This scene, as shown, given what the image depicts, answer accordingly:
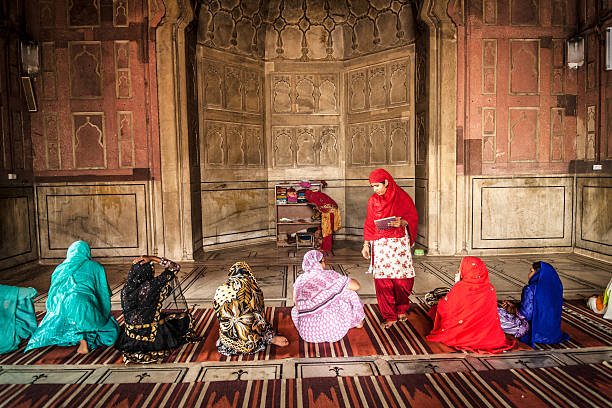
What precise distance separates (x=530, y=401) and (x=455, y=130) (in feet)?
16.2

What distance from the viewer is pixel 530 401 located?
2627 mm

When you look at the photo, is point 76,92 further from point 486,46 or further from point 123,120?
point 486,46

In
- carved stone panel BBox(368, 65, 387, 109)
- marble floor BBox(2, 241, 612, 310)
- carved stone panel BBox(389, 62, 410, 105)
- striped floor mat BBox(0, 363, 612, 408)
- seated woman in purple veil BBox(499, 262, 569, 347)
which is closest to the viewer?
striped floor mat BBox(0, 363, 612, 408)

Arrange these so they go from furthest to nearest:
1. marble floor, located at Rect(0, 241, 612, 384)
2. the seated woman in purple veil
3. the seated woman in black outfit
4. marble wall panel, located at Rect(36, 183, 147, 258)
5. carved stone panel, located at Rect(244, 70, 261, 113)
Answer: carved stone panel, located at Rect(244, 70, 261, 113)
marble wall panel, located at Rect(36, 183, 147, 258)
the seated woman in purple veil
the seated woman in black outfit
marble floor, located at Rect(0, 241, 612, 384)

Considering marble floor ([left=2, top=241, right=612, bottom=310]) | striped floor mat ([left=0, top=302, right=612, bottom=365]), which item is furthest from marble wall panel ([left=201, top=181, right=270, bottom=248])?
striped floor mat ([left=0, top=302, right=612, bottom=365])

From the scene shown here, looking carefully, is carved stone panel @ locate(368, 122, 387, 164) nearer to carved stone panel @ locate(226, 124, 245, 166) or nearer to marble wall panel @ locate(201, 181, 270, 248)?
marble wall panel @ locate(201, 181, 270, 248)

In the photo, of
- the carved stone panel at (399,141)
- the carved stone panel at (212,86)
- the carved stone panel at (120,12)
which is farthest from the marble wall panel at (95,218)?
the carved stone panel at (399,141)

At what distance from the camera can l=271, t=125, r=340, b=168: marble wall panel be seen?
346 inches

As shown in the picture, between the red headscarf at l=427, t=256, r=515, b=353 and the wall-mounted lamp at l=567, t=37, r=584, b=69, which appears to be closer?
the red headscarf at l=427, t=256, r=515, b=353

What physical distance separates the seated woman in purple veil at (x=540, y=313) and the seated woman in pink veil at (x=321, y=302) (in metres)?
1.35

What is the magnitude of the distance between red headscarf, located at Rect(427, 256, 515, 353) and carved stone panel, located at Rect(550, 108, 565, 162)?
4.74 meters

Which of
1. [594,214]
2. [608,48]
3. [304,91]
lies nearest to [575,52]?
[608,48]

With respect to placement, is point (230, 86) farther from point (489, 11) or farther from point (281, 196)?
point (489, 11)

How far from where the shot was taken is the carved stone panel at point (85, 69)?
21.8 ft
